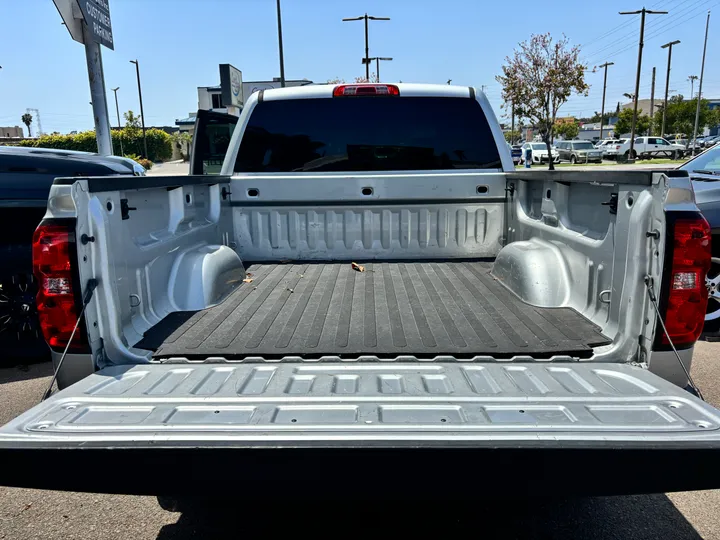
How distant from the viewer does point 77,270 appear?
2215 mm

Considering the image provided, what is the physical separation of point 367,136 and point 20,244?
127 inches

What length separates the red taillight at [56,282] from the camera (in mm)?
2184

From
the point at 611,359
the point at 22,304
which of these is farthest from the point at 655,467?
the point at 22,304

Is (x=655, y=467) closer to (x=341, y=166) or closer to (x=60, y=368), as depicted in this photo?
(x=60, y=368)

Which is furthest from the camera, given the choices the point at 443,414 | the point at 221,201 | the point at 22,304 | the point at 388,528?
the point at 22,304

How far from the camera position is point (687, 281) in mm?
2207

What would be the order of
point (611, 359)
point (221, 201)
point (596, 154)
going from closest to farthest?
point (611, 359), point (221, 201), point (596, 154)

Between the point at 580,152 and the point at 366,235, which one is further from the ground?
the point at 580,152

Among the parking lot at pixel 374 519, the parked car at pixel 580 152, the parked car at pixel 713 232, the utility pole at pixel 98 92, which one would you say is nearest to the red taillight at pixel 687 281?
the parking lot at pixel 374 519

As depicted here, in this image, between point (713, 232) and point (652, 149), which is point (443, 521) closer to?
point (713, 232)

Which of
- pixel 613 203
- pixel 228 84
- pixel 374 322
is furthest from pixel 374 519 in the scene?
pixel 228 84

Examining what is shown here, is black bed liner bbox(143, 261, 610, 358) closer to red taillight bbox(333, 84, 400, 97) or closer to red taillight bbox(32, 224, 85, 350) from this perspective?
red taillight bbox(32, 224, 85, 350)

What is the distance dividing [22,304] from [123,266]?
117 inches

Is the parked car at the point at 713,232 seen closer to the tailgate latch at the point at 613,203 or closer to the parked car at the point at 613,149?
the tailgate latch at the point at 613,203
